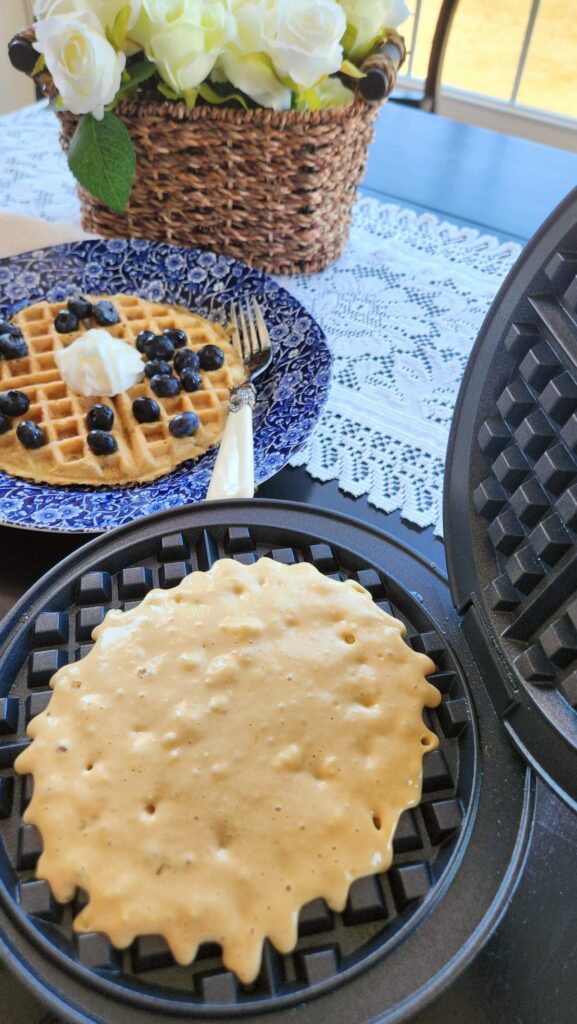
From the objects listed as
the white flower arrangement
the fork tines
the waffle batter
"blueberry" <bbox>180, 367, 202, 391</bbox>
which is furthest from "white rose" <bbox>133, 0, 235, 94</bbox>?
the waffle batter

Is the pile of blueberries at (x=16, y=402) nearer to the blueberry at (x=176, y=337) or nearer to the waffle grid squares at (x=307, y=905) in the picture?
the blueberry at (x=176, y=337)

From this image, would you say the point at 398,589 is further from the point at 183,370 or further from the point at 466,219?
the point at 466,219

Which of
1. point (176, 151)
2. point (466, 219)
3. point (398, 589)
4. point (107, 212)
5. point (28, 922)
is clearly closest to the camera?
point (28, 922)

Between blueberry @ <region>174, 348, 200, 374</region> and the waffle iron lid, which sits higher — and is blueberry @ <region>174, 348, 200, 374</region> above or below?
below

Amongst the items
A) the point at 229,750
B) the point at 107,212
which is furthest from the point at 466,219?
the point at 229,750

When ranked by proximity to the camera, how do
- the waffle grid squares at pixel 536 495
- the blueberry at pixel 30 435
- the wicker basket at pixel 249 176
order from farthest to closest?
the wicker basket at pixel 249 176 < the blueberry at pixel 30 435 < the waffle grid squares at pixel 536 495

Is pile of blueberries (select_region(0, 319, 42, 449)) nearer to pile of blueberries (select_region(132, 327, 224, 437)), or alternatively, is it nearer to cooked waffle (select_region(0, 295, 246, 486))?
cooked waffle (select_region(0, 295, 246, 486))

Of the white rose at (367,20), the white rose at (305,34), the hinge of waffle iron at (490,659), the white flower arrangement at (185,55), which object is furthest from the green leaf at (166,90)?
the hinge of waffle iron at (490,659)
